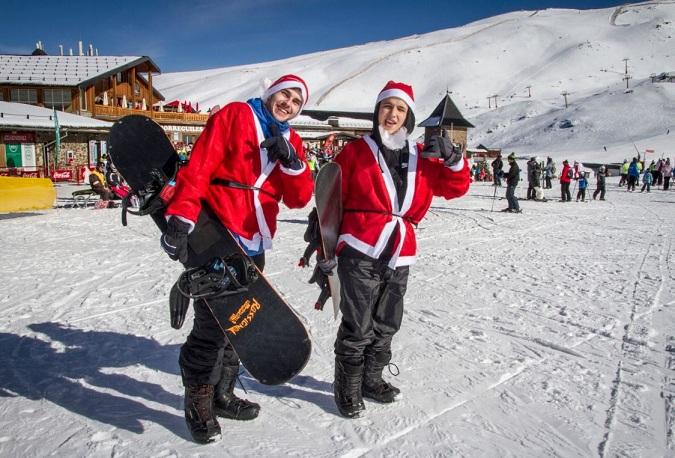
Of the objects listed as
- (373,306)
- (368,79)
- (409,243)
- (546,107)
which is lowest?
(373,306)

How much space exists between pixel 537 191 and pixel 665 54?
310ft

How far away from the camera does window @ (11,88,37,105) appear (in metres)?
29.5

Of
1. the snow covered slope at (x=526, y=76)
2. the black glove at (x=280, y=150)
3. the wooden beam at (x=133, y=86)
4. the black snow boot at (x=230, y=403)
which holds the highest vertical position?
the snow covered slope at (x=526, y=76)

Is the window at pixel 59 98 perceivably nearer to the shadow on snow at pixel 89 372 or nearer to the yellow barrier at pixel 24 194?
the yellow barrier at pixel 24 194

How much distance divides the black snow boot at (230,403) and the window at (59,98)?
32.2 meters

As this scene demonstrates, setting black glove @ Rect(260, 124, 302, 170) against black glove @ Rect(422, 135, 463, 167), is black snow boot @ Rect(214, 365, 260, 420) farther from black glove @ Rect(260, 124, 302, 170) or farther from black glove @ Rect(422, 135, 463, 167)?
black glove @ Rect(422, 135, 463, 167)

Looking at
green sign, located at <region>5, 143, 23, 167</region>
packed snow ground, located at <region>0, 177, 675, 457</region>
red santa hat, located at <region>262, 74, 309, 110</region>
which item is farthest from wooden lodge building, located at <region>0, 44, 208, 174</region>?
red santa hat, located at <region>262, 74, 309, 110</region>

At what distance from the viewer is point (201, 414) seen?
2.51 meters

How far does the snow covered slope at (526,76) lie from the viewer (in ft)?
173

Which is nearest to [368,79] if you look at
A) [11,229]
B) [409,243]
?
[11,229]

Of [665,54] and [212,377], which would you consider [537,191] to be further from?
[665,54]

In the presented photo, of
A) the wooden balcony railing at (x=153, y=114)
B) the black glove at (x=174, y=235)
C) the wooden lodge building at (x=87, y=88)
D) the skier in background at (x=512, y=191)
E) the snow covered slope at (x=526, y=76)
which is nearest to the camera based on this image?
the black glove at (x=174, y=235)

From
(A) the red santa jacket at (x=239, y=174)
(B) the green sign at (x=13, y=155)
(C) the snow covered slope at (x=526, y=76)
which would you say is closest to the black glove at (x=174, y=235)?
(A) the red santa jacket at (x=239, y=174)

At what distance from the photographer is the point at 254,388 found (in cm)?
314
